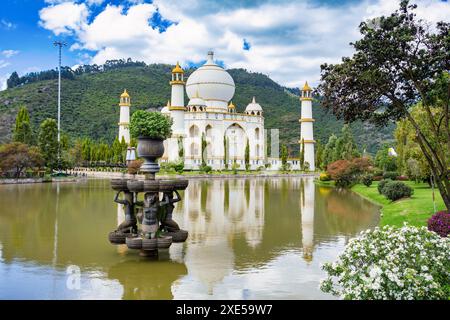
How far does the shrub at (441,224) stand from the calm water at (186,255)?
2.11 m

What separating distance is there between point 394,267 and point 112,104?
8845cm

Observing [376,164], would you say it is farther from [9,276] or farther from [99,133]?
[99,133]

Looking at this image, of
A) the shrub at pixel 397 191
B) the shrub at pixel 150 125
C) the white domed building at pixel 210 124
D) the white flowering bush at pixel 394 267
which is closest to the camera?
the white flowering bush at pixel 394 267

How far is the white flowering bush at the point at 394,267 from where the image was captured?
5.03 meters

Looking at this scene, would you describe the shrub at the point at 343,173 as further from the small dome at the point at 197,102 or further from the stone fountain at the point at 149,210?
the small dome at the point at 197,102

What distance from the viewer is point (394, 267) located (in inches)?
208

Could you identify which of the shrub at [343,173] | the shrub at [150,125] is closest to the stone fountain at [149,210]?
the shrub at [150,125]

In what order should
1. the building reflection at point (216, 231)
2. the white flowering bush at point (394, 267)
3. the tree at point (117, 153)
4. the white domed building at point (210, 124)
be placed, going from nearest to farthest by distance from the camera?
1. the white flowering bush at point (394, 267)
2. the building reflection at point (216, 231)
3. the tree at point (117, 153)
4. the white domed building at point (210, 124)

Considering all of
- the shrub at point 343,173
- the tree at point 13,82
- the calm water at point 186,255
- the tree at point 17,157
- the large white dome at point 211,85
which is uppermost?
the tree at point 13,82

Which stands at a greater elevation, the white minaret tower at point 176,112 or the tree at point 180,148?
the white minaret tower at point 176,112

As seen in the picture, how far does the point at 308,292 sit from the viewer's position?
7.08 m

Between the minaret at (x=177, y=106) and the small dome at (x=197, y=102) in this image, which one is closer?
the minaret at (x=177, y=106)

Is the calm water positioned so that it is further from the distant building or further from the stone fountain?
the distant building

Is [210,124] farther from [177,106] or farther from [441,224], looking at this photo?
[441,224]
